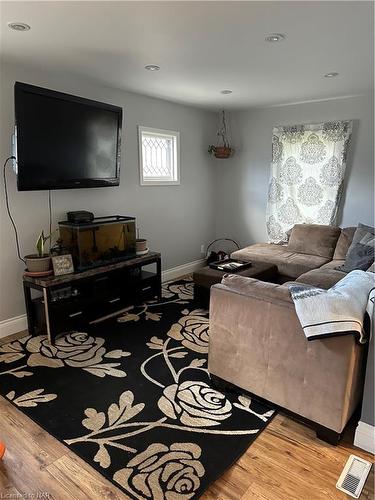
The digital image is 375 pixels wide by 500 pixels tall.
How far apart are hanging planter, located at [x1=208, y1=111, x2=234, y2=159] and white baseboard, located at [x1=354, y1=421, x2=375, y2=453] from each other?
4082 millimetres

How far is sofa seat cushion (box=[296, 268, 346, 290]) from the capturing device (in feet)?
10.7

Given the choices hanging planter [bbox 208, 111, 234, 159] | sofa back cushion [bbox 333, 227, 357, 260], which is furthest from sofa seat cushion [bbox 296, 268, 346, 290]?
hanging planter [bbox 208, 111, 234, 159]

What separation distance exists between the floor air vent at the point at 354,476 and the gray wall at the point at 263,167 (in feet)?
10.7

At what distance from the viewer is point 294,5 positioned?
187 cm

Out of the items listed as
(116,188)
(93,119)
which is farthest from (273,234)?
(93,119)

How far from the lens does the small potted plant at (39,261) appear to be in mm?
3027

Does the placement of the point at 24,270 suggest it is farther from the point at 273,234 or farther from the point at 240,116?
the point at 240,116

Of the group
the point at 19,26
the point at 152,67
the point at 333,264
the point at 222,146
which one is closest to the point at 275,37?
the point at 152,67

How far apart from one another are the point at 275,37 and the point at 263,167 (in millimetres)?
2847

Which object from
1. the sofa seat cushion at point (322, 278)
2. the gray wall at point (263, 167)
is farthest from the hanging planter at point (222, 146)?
the sofa seat cushion at point (322, 278)

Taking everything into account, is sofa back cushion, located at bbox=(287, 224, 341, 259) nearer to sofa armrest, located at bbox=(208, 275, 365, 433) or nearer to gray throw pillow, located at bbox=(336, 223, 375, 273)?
gray throw pillow, located at bbox=(336, 223, 375, 273)

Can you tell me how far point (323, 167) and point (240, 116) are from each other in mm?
1554

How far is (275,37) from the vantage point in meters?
2.31

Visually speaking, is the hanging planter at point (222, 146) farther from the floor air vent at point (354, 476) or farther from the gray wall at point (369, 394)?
the floor air vent at point (354, 476)
